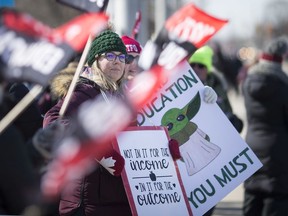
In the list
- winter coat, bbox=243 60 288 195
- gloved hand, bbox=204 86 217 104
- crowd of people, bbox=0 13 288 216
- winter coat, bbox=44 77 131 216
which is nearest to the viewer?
crowd of people, bbox=0 13 288 216

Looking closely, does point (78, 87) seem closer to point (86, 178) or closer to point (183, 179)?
point (86, 178)

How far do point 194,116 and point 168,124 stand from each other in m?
0.19

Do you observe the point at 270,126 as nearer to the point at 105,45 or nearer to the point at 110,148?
the point at 105,45

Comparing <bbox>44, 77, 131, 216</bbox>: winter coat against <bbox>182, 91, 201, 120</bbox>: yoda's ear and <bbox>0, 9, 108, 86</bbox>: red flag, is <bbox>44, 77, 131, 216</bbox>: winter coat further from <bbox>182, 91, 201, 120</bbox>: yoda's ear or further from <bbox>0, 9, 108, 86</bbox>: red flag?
<bbox>0, 9, 108, 86</bbox>: red flag

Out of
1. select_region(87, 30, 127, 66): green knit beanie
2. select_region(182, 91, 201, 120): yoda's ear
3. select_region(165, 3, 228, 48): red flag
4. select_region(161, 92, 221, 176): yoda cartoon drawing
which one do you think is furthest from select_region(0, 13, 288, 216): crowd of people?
select_region(165, 3, 228, 48): red flag

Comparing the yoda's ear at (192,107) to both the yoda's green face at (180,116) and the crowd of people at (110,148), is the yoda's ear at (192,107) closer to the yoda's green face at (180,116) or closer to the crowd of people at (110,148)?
the yoda's green face at (180,116)

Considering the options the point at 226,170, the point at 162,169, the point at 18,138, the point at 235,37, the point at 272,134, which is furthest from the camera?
the point at 235,37

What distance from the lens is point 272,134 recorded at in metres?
7.76

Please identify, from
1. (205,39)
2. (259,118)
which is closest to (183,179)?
(205,39)

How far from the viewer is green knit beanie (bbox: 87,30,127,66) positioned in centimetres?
568

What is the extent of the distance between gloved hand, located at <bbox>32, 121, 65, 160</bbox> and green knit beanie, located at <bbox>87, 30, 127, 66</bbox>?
5.69 feet

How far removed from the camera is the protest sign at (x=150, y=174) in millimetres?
5645

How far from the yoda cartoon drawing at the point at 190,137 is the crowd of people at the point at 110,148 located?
0.21 meters

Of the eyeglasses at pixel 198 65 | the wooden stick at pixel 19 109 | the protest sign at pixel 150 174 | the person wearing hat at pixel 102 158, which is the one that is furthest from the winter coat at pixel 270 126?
the wooden stick at pixel 19 109
